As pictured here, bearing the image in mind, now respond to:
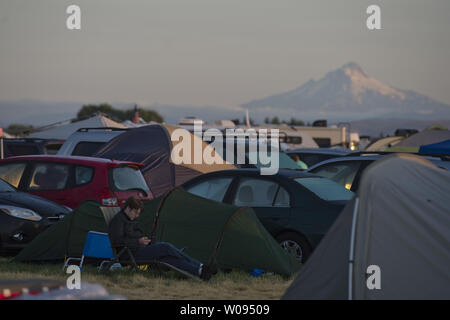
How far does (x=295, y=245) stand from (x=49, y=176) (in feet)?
17.1

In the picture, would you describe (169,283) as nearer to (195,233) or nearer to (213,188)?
(195,233)

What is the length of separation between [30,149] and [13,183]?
8.84 meters

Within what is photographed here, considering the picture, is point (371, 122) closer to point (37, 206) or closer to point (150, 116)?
point (150, 116)

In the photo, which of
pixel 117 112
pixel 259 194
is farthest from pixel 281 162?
pixel 117 112

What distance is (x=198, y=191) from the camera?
1209 centimetres

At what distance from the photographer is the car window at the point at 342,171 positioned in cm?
1490

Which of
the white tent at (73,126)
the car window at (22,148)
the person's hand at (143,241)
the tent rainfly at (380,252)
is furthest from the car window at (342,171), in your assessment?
the white tent at (73,126)

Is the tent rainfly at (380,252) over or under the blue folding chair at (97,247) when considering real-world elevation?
over

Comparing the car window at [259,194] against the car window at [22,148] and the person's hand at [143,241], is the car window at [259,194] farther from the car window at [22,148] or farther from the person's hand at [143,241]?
the car window at [22,148]

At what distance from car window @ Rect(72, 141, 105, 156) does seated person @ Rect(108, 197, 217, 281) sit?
32.0ft

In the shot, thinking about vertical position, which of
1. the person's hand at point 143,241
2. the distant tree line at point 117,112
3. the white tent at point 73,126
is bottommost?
the distant tree line at point 117,112

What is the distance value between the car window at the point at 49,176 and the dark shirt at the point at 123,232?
400 cm

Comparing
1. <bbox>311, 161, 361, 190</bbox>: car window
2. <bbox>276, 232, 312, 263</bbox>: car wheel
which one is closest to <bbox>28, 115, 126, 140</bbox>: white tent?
<bbox>311, 161, 361, 190</bbox>: car window
